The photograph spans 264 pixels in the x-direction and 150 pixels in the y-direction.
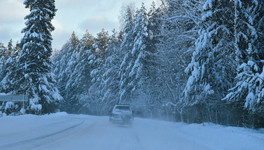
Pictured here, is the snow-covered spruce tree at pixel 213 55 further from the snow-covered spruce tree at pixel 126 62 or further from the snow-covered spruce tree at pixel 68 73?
the snow-covered spruce tree at pixel 68 73

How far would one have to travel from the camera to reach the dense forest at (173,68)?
13211mm

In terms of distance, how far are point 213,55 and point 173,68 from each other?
13.2 m

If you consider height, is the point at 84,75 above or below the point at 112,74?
above

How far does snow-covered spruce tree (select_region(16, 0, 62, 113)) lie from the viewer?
92.4 feet

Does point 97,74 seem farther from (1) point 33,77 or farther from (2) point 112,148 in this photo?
(2) point 112,148

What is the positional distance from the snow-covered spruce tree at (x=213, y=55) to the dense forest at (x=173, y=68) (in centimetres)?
4

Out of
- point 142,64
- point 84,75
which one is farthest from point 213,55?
point 84,75

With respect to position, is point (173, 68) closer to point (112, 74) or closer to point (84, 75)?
point (112, 74)

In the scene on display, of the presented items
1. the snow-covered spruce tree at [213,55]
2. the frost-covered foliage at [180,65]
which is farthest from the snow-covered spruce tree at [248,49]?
the snow-covered spruce tree at [213,55]

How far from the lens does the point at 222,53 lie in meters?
15.8

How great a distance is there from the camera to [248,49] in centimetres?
1275

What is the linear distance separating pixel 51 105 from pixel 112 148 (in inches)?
952

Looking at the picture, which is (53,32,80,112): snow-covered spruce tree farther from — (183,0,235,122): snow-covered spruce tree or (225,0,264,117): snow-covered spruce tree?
(225,0,264,117): snow-covered spruce tree

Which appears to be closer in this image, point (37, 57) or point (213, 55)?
point (213, 55)
